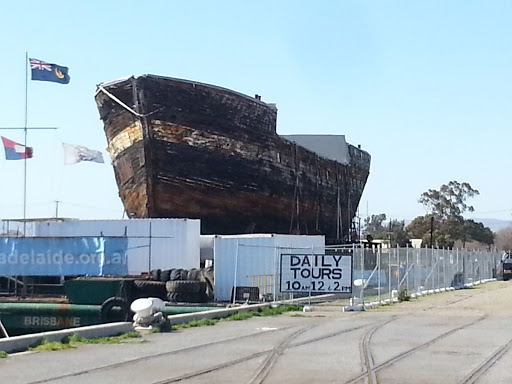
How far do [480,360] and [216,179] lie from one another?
98.2ft

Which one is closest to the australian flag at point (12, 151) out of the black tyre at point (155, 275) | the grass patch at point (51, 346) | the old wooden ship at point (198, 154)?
the old wooden ship at point (198, 154)

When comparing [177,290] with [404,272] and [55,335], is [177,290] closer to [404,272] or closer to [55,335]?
[404,272]

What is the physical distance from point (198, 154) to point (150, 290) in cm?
1464

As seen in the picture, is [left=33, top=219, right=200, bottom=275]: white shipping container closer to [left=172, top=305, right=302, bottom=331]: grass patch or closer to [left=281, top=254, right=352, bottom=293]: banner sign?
[left=281, top=254, right=352, bottom=293]: banner sign

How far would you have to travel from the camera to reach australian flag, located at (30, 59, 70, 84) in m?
37.0

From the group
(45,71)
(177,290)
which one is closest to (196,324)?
(177,290)

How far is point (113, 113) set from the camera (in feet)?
142

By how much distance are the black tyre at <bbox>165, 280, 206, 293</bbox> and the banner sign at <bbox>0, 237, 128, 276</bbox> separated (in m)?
2.45

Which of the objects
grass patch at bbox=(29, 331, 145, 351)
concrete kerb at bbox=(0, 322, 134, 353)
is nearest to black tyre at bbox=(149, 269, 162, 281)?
concrete kerb at bbox=(0, 322, 134, 353)

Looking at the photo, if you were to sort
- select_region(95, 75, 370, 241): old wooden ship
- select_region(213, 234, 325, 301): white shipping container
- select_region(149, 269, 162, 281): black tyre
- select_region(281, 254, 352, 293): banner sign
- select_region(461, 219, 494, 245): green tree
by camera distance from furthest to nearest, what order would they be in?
1. select_region(461, 219, 494, 245): green tree
2. select_region(95, 75, 370, 241): old wooden ship
3. select_region(149, 269, 162, 281): black tyre
4. select_region(213, 234, 325, 301): white shipping container
5. select_region(281, 254, 352, 293): banner sign

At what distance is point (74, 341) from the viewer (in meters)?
15.7

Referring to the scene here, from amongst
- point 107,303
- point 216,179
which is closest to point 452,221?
point 216,179

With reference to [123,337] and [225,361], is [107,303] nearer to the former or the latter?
[123,337]

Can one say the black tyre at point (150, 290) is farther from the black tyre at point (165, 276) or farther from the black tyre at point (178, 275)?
the black tyre at point (165, 276)
